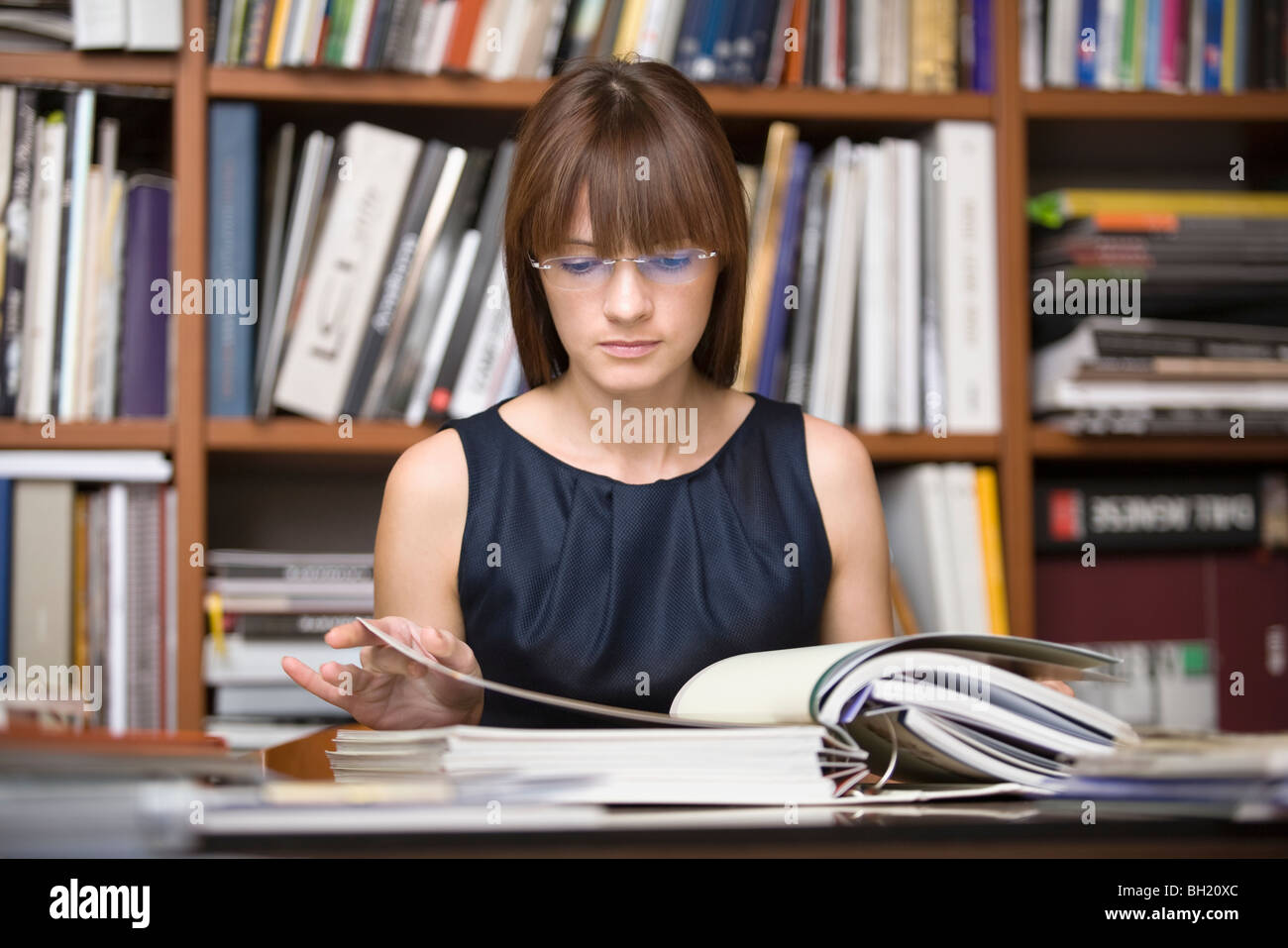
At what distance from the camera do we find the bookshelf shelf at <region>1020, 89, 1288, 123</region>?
5.45 feet

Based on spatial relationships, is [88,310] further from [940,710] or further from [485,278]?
[940,710]

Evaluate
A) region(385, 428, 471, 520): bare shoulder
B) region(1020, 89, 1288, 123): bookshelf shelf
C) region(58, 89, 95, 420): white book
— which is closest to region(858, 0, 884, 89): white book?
region(1020, 89, 1288, 123): bookshelf shelf

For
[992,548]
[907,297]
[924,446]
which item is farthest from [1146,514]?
[907,297]

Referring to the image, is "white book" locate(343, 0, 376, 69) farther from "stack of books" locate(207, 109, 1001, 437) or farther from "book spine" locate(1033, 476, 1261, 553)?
"book spine" locate(1033, 476, 1261, 553)

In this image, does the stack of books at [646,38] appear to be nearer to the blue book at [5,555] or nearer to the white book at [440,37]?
the white book at [440,37]

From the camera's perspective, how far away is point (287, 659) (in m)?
0.63

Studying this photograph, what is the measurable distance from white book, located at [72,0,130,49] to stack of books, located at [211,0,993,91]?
0.12m

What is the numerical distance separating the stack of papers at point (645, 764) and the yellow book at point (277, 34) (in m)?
1.28

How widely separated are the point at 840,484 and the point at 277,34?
93 cm
